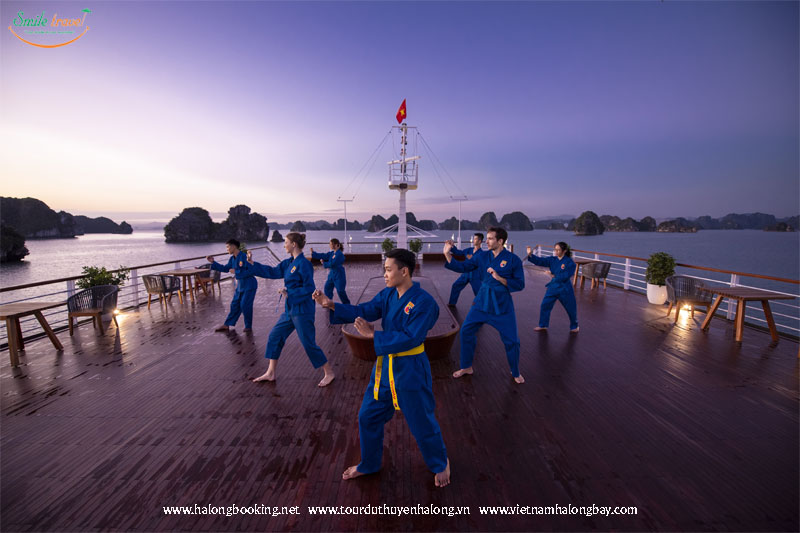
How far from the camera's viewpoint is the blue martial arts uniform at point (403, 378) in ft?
6.27

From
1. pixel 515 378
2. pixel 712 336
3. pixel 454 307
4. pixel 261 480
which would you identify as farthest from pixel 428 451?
pixel 712 336

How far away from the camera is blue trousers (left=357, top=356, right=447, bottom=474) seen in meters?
1.95

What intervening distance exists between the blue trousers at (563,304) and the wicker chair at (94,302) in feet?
22.0

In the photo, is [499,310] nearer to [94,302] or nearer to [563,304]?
[563,304]

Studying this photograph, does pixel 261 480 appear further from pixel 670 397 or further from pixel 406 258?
pixel 670 397

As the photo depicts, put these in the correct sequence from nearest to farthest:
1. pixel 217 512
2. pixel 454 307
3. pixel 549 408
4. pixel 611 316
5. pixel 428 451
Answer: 1. pixel 217 512
2. pixel 428 451
3. pixel 549 408
4. pixel 611 316
5. pixel 454 307

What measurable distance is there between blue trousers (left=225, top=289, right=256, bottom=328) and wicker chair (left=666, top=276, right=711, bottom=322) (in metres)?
6.82

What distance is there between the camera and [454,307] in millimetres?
6664

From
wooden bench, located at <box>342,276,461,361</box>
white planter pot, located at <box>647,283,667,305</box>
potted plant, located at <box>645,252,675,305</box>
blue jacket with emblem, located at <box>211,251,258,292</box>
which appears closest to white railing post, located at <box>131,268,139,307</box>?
blue jacket with emblem, located at <box>211,251,258,292</box>

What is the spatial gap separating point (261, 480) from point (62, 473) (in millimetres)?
1405

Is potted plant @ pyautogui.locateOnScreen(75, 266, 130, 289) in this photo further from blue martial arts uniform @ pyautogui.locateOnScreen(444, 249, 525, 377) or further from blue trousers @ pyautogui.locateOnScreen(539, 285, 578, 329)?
blue trousers @ pyautogui.locateOnScreen(539, 285, 578, 329)

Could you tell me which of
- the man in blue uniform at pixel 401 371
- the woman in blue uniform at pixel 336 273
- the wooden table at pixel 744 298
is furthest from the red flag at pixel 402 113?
the man in blue uniform at pixel 401 371

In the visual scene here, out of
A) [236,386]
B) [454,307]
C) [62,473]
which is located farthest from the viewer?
[454,307]

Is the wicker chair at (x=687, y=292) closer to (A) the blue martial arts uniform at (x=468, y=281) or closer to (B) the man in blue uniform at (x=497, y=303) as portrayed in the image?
(A) the blue martial arts uniform at (x=468, y=281)
